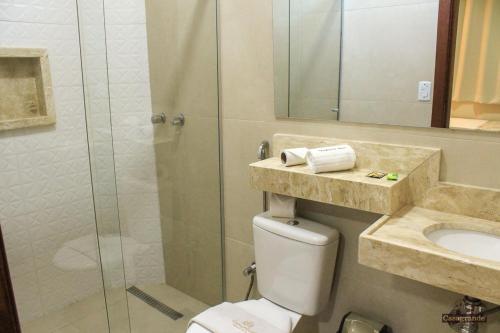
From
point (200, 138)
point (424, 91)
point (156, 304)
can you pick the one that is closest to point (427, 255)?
point (424, 91)

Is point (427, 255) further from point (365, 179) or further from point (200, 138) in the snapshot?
point (200, 138)

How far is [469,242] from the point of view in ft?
4.29

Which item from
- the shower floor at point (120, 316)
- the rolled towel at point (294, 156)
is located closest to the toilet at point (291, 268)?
the rolled towel at point (294, 156)

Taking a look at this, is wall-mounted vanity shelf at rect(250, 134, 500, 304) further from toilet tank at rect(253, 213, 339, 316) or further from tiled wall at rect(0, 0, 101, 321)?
tiled wall at rect(0, 0, 101, 321)

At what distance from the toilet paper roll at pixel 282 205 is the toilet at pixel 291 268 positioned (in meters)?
0.03

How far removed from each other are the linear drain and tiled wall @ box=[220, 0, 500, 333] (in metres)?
0.30

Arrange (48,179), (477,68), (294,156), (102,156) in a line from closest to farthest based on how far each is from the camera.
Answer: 1. (477,68)
2. (294,156)
3. (102,156)
4. (48,179)

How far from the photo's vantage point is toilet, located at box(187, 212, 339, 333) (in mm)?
1588

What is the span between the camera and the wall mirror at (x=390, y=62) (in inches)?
50.8

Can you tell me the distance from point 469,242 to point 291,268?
653 millimetres

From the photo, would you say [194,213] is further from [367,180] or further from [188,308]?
[367,180]

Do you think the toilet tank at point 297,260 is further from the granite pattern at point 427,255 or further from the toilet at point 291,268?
the granite pattern at point 427,255

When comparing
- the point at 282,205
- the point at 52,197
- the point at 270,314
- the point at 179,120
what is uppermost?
the point at 179,120

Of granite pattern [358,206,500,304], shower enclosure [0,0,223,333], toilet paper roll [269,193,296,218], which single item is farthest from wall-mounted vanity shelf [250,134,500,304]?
shower enclosure [0,0,223,333]
